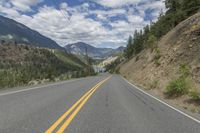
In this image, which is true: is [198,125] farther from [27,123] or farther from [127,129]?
[27,123]

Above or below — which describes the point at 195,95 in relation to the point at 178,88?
below

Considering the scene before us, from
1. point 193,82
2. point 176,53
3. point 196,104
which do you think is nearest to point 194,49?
point 176,53

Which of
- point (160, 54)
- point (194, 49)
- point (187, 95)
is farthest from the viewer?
point (160, 54)

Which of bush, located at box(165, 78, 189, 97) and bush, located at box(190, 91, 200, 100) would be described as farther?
bush, located at box(165, 78, 189, 97)

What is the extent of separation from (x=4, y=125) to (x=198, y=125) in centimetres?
540

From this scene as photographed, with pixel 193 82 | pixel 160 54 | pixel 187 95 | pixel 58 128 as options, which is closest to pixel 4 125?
pixel 58 128

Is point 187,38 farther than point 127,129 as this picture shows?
Yes

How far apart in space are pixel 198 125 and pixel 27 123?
191 inches

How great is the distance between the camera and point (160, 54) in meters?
35.6

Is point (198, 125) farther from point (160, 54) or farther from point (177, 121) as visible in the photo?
point (160, 54)

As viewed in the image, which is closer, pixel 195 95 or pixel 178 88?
pixel 195 95

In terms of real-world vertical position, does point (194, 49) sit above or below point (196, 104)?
above

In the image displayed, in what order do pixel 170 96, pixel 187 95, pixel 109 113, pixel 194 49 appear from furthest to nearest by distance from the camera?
1. pixel 194 49
2. pixel 170 96
3. pixel 187 95
4. pixel 109 113

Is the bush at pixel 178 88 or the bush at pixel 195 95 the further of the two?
the bush at pixel 178 88
